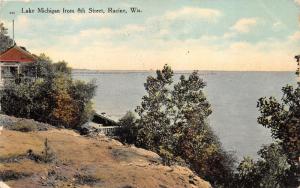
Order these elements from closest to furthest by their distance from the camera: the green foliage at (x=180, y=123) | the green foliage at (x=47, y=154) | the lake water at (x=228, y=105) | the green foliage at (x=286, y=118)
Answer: the green foliage at (x=47, y=154) → the green foliage at (x=286, y=118) → the green foliage at (x=180, y=123) → the lake water at (x=228, y=105)

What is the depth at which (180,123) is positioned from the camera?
16344 millimetres

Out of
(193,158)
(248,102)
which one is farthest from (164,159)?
(248,102)

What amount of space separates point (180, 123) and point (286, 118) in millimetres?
4557

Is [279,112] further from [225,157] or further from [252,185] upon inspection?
[225,157]

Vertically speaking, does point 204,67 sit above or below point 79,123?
above

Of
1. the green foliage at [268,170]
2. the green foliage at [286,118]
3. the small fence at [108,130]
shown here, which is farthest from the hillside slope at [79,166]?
the green foliage at [268,170]

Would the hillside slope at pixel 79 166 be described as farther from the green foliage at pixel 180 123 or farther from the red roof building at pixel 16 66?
the red roof building at pixel 16 66

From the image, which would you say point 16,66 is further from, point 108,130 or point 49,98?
point 108,130

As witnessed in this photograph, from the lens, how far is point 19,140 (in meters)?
12.7

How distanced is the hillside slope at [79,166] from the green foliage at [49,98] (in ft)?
6.53

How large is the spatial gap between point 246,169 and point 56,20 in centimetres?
730

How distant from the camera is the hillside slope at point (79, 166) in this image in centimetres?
1105

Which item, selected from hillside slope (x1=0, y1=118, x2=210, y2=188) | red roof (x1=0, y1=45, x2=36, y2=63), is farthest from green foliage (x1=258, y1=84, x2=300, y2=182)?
A: red roof (x1=0, y1=45, x2=36, y2=63)

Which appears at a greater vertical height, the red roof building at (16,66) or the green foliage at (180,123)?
the red roof building at (16,66)
